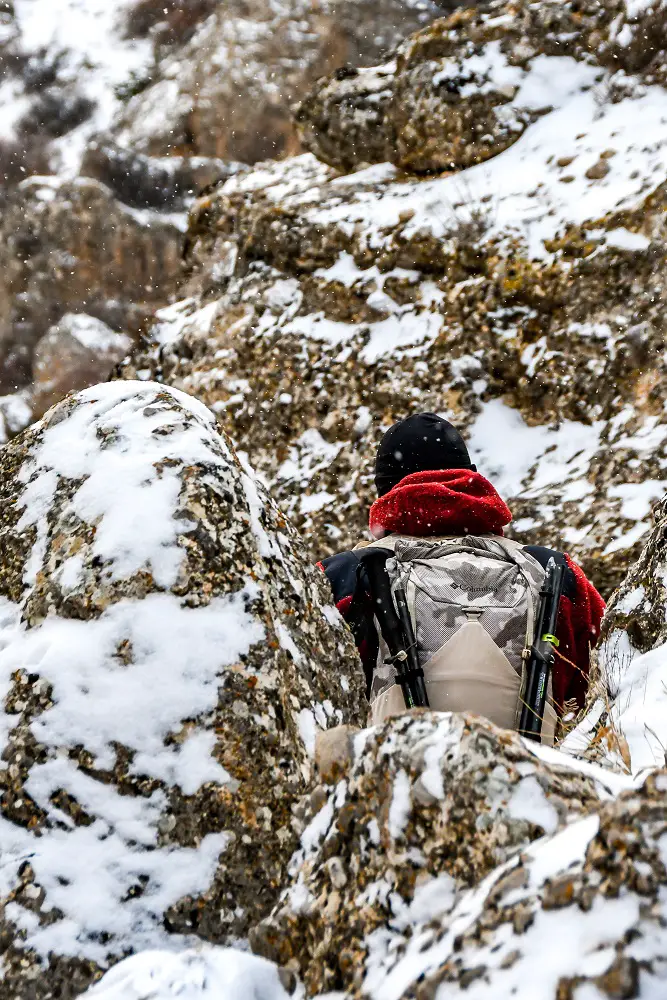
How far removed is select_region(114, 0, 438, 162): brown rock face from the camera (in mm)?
22266

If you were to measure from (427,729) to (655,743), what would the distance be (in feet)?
3.24

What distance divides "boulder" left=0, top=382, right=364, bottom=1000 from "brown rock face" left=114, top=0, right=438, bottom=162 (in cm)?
2134

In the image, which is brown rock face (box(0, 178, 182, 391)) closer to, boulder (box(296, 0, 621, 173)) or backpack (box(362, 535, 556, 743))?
boulder (box(296, 0, 621, 173))

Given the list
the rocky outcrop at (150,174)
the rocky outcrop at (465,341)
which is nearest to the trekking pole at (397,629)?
the rocky outcrop at (465,341)

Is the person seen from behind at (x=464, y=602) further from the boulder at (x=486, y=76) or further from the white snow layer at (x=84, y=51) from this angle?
the white snow layer at (x=84, y=51)

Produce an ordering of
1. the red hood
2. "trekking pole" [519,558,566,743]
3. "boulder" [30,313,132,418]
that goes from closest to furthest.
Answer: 1. "trekking pole" [519,558,566,743]
2. the red hood
3. "boulder" [30,313,132,418]

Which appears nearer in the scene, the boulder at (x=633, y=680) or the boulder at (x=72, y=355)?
the boulder at (x=633, y=680)

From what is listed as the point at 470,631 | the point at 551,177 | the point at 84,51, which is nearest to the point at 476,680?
the point at 470,631

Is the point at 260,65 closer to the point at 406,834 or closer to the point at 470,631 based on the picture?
the point at 470,631

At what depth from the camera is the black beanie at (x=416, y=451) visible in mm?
3506

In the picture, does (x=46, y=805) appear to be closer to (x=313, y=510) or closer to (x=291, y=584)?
(x=291, y=584)

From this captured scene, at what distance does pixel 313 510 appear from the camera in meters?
7.45

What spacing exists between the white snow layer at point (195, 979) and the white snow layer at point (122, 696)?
12.4 inches

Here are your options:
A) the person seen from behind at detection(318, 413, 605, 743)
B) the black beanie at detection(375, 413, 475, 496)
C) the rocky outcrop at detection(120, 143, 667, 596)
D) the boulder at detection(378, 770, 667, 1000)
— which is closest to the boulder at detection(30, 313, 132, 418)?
the rocky outcrop at detection(120, 143, 667, 596)
